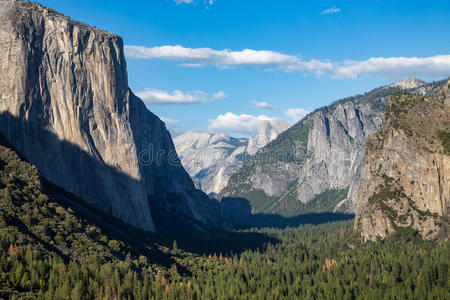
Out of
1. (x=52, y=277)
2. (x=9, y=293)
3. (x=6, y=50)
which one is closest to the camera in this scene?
(x=9, y=293)

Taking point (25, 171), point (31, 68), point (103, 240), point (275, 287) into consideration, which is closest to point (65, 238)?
point (103, 240)

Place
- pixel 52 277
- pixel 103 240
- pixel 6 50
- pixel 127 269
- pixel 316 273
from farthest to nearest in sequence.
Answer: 1. pixel 6 50
2. pixel 316 273
3. pixel 103 240
4. pixel 127 269
5. pixel 52 277

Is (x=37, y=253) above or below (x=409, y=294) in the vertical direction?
above

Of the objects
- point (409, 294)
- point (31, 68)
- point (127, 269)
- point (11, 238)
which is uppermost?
point (31, 68)

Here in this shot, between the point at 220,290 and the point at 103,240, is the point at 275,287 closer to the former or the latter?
the point at 220,290

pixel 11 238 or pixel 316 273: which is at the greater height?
pixel 11 238

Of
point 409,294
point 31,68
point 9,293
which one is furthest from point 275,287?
point 31,68

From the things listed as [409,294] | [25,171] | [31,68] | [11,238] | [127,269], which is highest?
[31,68]

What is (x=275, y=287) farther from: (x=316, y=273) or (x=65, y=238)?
(x=65, y=238)

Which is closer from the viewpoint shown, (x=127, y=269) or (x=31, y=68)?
(x=127, y=269)
